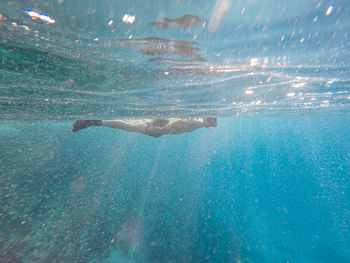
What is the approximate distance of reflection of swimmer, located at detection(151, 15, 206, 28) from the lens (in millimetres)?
4363

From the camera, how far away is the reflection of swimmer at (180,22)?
4.36 metres

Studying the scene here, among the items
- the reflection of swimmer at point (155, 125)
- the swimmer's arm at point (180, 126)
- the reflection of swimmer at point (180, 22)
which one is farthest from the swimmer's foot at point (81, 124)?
the reflection of swimmer at point (180, 22)

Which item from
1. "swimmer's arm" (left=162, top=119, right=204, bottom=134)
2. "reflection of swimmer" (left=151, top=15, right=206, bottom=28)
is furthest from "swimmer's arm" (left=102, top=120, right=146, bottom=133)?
"reflection of swimmer" (left=151, top=15, right=206, bottom=28)

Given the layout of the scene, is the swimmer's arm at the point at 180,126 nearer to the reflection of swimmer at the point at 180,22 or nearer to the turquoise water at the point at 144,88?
the turquoise water at the point at 144,88

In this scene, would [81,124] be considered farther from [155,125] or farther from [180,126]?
[180,126]

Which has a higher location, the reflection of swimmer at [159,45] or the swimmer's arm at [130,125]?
the reflection of swimmer at [159,45]

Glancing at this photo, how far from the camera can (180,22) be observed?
452 centimetres

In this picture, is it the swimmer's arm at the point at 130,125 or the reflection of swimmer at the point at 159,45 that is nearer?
the reflection of swimmer at the point at 159,45

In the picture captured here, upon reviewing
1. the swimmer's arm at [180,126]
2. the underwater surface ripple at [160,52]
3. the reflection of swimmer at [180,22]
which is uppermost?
the reflection of swimmer at [180,22]

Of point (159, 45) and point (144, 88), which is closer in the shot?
point (159, 45)

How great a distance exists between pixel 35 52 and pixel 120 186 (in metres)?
21.4

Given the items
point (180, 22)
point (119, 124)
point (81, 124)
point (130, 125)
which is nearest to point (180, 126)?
point (130, 125)

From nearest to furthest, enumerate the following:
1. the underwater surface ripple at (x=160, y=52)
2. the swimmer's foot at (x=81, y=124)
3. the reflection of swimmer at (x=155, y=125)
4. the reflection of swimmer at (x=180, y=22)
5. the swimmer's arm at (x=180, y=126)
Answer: the underwater surface ripple at (x=160, y=52) < the reflection of swimmer at (x=180, y=22) < the swimmer's foot at (x=81, y=124) < the reflection of swimmer at (x=155, y=125) < the swimmer's arm at (x=180, y=126)

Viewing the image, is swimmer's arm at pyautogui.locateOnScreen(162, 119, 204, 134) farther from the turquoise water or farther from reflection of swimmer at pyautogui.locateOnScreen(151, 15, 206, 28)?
reflection of swimmer at pyautogui.locateOnScreen(151, 15, 206, 28)
